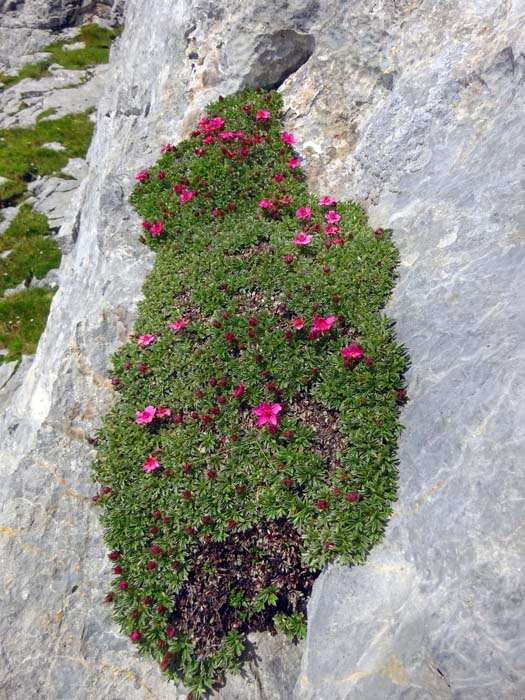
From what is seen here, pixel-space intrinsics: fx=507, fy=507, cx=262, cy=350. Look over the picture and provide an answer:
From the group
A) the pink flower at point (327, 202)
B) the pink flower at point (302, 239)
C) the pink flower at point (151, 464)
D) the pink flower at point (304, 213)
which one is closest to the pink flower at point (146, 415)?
the pink flower at point (151, 464)

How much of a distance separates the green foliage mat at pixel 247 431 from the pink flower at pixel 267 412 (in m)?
0.03

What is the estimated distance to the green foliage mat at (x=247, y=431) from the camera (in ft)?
18.0

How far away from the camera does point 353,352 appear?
6.02 meters

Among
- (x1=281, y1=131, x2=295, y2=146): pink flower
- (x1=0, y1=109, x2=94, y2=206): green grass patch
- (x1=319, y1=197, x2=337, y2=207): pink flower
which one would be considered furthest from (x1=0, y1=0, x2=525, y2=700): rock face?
(x1=0, y1=109, x2=94, y2=206): green grass patch

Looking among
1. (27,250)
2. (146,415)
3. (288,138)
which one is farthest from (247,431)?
(27,250)

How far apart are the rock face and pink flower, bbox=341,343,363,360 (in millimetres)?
580

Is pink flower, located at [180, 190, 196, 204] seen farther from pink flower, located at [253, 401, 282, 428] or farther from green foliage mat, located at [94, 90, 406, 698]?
pink flower, located at [253, 401, 282, 428]

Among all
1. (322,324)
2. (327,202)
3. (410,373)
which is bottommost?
(410,373)

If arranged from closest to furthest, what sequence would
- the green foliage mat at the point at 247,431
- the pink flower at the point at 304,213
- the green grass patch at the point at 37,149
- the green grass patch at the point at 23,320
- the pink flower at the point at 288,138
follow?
the green foliage mat at the point at 247,431
the pink flower at the point at 304,213
the pink flower at the point at 288,138
the green grass patch at the point at 23,320
the green grass patch at the point at 37,149

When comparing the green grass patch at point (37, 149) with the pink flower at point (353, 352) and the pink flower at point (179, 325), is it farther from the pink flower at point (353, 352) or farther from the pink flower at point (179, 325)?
the pink flower at point (353, 352)

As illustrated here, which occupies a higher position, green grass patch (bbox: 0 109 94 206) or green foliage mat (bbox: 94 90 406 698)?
green foliage mat (bbox: 94 90 406 698)

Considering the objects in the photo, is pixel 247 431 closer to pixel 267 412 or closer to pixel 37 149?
pixel 267 412

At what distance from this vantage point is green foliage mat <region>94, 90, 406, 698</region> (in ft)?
18.0

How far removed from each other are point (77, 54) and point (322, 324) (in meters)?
35.8
